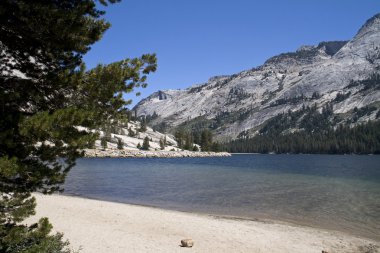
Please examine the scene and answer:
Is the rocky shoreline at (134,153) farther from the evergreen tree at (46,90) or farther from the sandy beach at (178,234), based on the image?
the evergreen tree at (46,90)

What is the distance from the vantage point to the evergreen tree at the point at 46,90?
27.6ft

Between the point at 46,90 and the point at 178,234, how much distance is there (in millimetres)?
16099

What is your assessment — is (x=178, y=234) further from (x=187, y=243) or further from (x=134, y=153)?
(x=134, y=153)

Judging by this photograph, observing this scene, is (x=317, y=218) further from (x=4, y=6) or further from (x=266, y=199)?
(x=4, y=6)

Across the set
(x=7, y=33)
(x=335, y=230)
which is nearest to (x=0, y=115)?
(x=7, y=33)

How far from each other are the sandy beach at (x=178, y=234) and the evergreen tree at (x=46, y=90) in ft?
29.2

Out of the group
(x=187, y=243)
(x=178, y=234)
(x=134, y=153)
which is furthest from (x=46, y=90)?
(x=134, y=153)

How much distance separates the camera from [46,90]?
9914 millimetres

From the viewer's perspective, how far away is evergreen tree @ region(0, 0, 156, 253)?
332 inches

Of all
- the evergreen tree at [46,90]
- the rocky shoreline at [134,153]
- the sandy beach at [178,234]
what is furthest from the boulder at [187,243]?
the rocky shoreline at [134,153]

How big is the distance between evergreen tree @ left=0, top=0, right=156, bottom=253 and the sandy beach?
8898 mm

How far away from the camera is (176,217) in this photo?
97.7 feet

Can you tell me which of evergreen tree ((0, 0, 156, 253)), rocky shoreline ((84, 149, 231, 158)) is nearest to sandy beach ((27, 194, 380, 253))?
evergreen tree ((0, 0, 156, 253))

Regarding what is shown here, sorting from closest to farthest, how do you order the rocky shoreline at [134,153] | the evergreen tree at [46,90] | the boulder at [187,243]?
1. the evergreen tree at [46,90]
2. the boulder at [187,243]
3. the rocky shoreline at [134,153]
